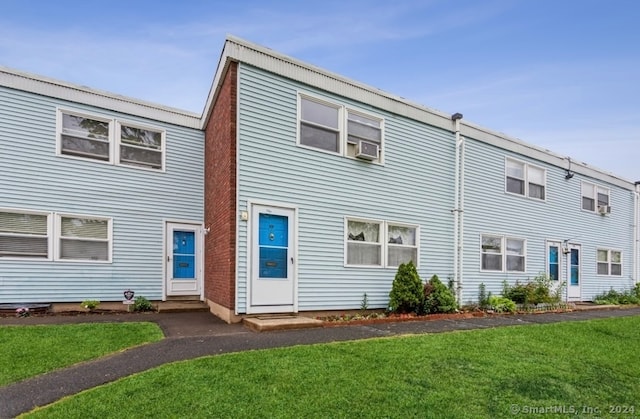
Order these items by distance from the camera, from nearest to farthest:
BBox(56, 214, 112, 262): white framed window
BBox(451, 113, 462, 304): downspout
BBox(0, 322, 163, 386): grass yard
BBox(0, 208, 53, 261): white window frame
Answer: BBox(0, 322, 163, 386): grass yard, BBox(0, 208, 53, 261): white window frame, BBox(56, 214, 112, 262): white framed window, BBox(451, 113, 462, 304): downspout

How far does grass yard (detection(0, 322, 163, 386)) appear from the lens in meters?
4.88

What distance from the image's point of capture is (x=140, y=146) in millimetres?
10719

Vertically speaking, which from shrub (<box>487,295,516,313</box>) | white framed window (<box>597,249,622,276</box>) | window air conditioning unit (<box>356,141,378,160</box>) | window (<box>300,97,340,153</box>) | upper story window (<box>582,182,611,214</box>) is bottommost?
shrub (<box>487,295,516,313</box>)

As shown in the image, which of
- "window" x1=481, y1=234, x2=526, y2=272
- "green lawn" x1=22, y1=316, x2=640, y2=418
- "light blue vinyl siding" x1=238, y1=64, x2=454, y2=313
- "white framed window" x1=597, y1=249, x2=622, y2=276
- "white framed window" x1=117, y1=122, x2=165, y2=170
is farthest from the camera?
"white framed window" x1=597, y1=249, x2=622, y2=276

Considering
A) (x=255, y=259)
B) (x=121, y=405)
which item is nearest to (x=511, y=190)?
(x=255, y=259)

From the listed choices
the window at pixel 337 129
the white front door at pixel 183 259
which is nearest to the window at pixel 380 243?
the window at pixel 337 129

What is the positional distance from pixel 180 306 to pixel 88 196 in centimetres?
364

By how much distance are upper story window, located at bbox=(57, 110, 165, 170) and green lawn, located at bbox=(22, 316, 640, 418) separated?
7.49 metres

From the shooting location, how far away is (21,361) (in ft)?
16.5

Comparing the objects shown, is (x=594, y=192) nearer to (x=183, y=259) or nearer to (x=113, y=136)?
(x=183, y=259)

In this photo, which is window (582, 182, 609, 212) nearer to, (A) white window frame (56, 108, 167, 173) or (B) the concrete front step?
(B) the concrete front step

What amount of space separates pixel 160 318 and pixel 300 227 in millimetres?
3671

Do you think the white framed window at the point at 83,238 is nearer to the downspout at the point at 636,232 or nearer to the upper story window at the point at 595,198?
the upper story window at the point at 595,198

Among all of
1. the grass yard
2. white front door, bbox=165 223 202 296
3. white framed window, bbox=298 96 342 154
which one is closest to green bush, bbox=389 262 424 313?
white framed window, bbox=298 96 342 154
